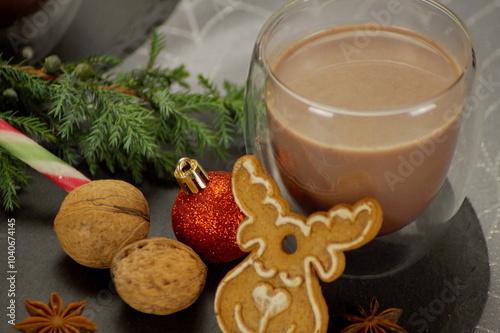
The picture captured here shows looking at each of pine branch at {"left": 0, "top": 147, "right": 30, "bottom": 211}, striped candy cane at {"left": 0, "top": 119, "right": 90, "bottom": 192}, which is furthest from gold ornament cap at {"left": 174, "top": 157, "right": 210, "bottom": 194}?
pine branch at {"left": 0, "top": 147, "right": 30, "bottom": 211}

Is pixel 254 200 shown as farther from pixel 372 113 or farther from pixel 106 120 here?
pixel 106 120

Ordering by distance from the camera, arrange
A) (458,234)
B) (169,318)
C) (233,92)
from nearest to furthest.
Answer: (169,318), (458,234), (233,92)

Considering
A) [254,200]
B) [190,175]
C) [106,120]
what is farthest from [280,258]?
[106,120]

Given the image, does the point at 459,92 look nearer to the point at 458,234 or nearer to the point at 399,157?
the point at 399,157

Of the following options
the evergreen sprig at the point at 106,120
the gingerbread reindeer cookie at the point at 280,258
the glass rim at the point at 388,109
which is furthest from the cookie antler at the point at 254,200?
the evergreen sprig at the point at 106,120

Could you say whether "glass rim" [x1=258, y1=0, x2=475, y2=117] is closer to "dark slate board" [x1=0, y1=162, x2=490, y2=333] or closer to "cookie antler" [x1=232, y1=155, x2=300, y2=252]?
"cookie antler" [x1=232, y1=155, x2=300, y2=252]

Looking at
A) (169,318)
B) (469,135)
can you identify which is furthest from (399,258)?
(169,318)
